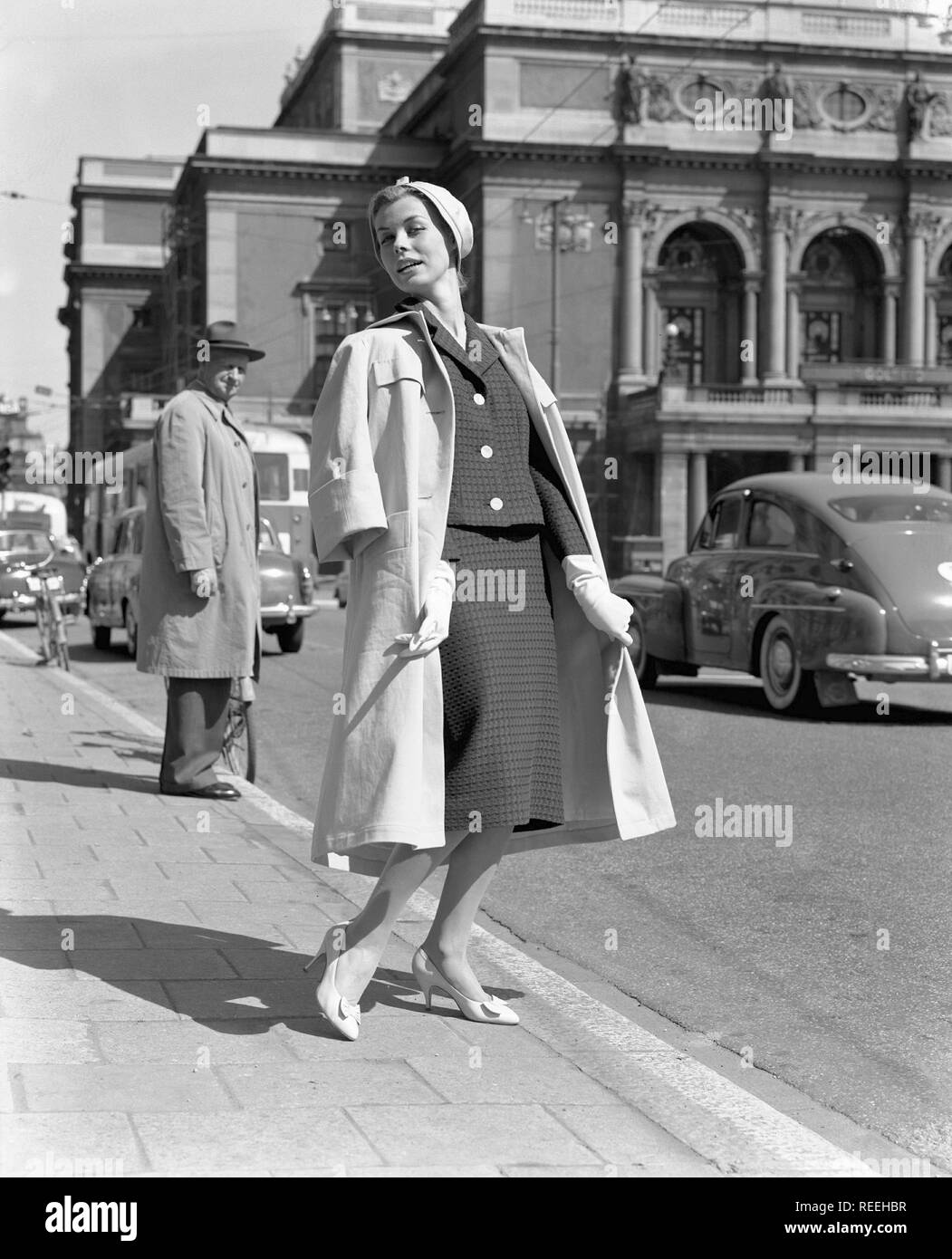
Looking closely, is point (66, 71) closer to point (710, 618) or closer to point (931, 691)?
point (710, 618)

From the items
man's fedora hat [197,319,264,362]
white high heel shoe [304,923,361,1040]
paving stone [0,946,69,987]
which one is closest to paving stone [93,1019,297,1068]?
white high heel shoe [304,923,361,1040]

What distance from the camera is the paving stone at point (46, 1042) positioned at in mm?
4023

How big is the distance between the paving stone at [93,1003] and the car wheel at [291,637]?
16.0 metres

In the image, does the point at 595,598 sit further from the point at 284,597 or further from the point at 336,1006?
the point at 284,597

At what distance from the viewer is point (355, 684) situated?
4320mm

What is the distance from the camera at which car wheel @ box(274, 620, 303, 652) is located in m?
20.7

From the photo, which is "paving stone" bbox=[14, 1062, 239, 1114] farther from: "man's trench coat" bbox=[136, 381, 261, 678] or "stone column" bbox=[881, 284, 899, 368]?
"stone column" bbox=[881, 284, 899, 368]

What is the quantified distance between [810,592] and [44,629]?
8475 millimetres

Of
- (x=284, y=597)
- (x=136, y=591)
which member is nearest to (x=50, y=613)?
(x=136, y=591)

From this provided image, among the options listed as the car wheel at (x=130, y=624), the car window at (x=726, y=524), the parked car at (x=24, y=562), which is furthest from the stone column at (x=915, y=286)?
the car window at (x=726, y=524)

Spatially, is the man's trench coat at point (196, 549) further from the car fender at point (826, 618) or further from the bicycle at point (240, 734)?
the car fender at point (826, 618)

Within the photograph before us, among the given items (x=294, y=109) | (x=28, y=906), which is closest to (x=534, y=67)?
(x=294, y=109)

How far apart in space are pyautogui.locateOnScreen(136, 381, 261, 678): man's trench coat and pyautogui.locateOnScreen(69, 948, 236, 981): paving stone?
3.45m

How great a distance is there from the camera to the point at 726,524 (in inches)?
562
